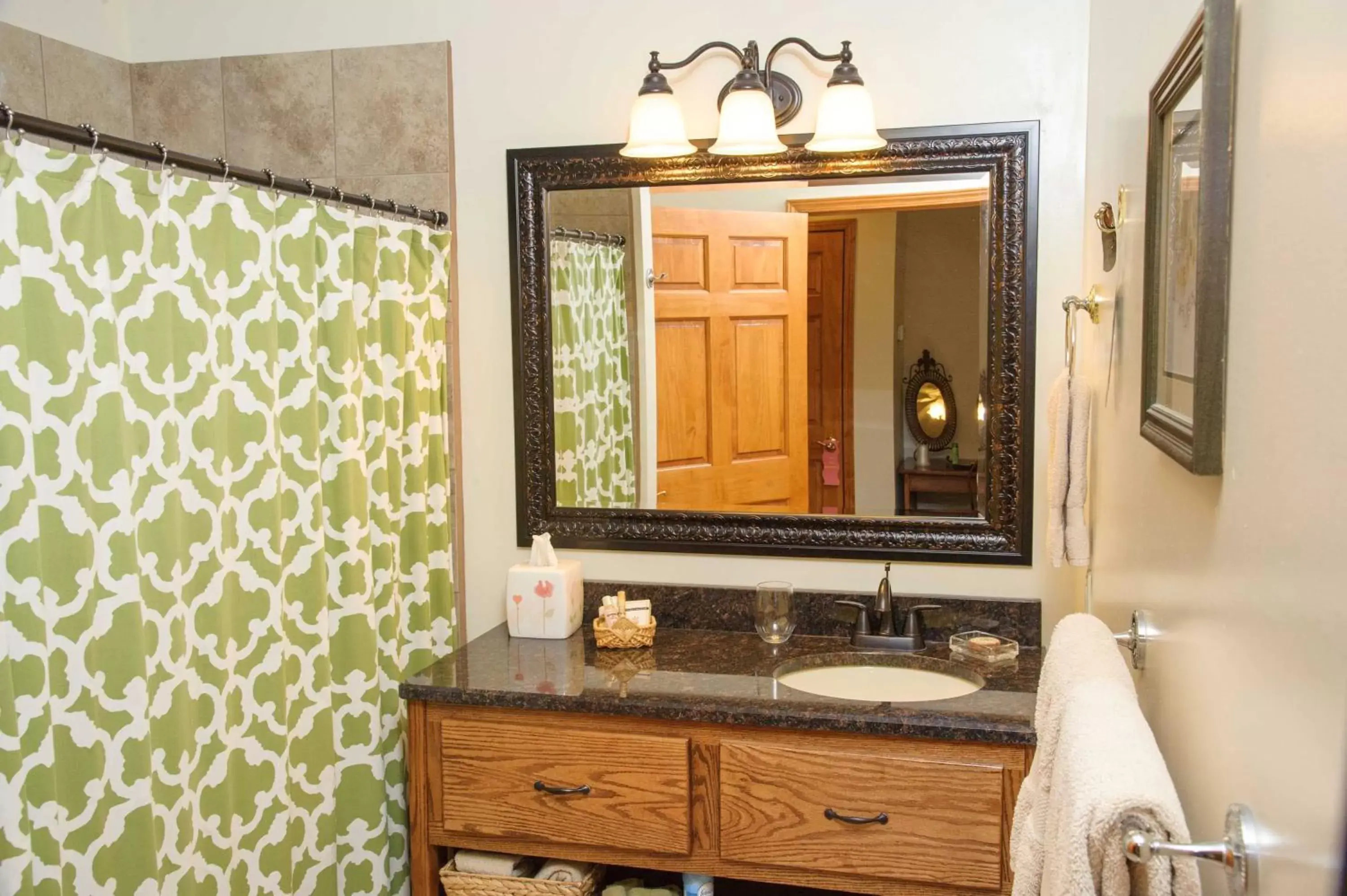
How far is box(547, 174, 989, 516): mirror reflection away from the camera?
226cm

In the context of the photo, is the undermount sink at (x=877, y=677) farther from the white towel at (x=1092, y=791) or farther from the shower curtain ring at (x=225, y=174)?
the shower curtain ring at (x=225, y=174)

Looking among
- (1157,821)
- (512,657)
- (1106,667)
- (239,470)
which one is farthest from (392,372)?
(1157,821)

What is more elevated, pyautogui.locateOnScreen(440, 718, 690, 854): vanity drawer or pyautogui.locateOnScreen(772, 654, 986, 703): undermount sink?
pyautogui.locateOnScreen(772, 654, 986, 703): undermount sink

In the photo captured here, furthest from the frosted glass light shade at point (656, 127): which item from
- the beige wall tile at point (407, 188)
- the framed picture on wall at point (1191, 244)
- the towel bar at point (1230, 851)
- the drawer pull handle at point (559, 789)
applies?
the towel bar at point (1230, 851)

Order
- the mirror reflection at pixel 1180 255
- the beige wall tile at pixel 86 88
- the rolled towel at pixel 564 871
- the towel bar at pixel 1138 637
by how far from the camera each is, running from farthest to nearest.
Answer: the beige wall tile at pixel 86 88
the rolled towel at pixel 564 871
the towel bar at pixel 1138 637
the mirror reflection at pixel 1180 255

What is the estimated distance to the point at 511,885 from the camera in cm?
208

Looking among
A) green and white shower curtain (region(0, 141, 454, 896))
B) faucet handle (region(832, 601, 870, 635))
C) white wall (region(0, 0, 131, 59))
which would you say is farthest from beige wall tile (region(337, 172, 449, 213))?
faucet handle (region(832, 601, 870, 635))

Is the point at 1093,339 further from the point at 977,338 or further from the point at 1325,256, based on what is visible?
the point at 1325,256

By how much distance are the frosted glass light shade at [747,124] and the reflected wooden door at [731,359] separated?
18cm

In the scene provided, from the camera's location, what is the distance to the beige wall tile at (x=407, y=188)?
252cm

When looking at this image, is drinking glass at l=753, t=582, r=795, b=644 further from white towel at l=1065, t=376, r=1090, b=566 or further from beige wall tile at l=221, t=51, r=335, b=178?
beige wall tile at l=221, t=51, r=335, b=178

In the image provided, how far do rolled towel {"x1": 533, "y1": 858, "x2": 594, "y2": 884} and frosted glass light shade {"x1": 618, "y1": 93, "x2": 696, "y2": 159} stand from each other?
4.56 ft

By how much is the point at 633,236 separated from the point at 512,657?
93cm

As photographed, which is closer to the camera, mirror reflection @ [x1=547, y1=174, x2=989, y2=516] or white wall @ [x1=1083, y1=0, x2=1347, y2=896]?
white wall @ [x1=1083, y1=0, x2=1347, y2=896]
